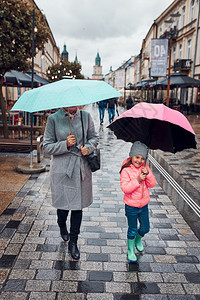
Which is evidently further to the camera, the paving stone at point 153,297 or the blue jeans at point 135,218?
the blue jeans at point 135,218

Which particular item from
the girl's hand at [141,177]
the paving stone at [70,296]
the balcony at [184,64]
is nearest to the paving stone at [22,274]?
the paving stone at [70,296]

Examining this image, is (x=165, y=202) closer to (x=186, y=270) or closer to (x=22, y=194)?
(x=186, y=270)

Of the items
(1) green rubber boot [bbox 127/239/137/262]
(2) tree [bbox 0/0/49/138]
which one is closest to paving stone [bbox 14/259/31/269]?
(1) green rubber boot [bbox 127/239/137/262]

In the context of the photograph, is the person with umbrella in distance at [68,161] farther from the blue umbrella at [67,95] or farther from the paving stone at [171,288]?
the paving stone at [171,288]

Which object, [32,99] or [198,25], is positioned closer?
[32,99]

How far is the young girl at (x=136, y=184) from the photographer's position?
2.98 metres

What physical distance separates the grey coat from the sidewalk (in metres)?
0.65

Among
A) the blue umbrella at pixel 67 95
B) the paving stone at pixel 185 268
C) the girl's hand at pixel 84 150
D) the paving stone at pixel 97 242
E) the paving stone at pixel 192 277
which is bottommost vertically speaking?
the paving stone at pixel 185 268


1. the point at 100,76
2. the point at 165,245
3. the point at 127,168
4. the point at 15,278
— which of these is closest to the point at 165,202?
the point at 165,245

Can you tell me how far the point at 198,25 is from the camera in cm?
2553

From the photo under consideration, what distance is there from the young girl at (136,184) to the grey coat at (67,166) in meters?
0.45

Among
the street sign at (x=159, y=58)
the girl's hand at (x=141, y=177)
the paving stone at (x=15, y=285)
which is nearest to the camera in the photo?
the paving stone at (x=15, y=285)

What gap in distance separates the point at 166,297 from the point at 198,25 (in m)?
27.2

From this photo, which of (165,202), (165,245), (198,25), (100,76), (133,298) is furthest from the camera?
(100,76)
